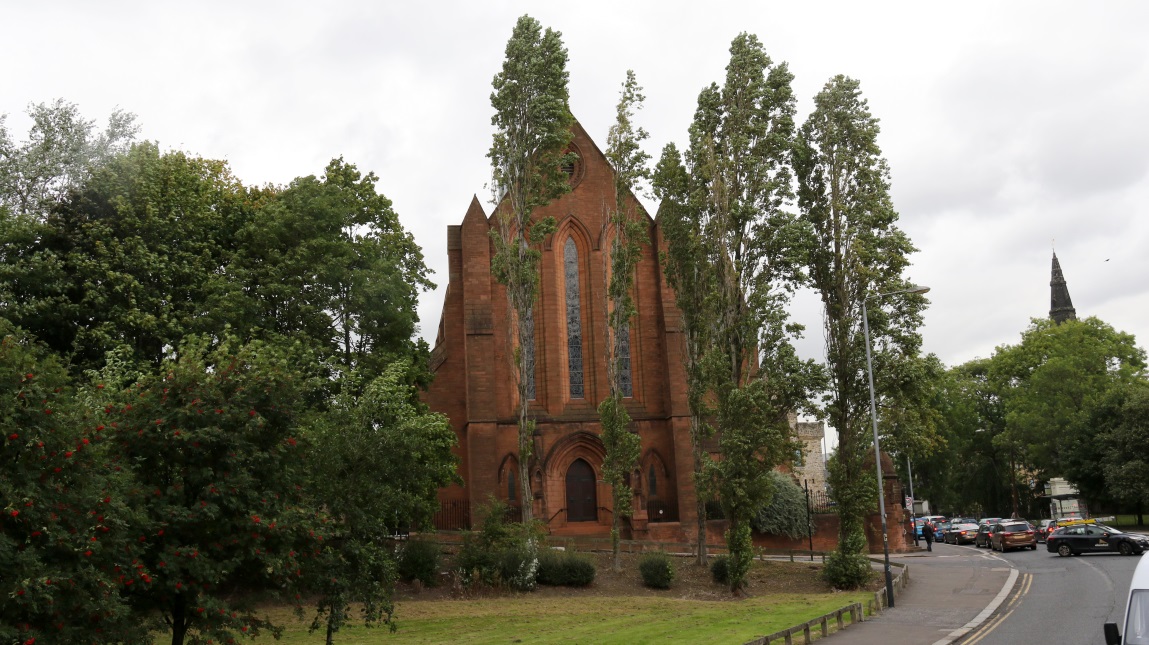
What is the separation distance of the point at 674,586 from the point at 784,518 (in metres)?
10.3

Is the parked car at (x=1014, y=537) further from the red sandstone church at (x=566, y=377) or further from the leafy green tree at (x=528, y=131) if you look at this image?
the leafy green tree at (x=528, y=131)

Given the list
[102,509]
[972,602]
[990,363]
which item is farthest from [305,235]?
[990,363]

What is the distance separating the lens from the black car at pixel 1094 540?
3183 centimetres

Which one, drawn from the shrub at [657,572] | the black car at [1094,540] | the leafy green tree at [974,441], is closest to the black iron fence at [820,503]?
the black car at [1094,540]

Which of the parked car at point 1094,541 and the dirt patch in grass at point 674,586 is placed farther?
the parked car at point 1094,541

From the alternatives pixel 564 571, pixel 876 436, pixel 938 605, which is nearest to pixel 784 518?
pixel 876 436

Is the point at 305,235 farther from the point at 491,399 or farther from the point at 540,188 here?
the point at 491,399

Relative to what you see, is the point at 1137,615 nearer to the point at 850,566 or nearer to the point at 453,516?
the point at 850,566

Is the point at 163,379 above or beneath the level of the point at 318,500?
above

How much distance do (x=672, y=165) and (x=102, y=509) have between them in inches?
873

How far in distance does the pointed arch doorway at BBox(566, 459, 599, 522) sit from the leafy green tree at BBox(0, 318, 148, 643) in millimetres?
27777

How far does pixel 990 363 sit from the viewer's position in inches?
3039

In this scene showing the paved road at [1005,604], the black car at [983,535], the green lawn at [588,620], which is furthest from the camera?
the black car at [983,535]

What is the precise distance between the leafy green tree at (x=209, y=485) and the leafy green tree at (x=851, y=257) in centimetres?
1867
